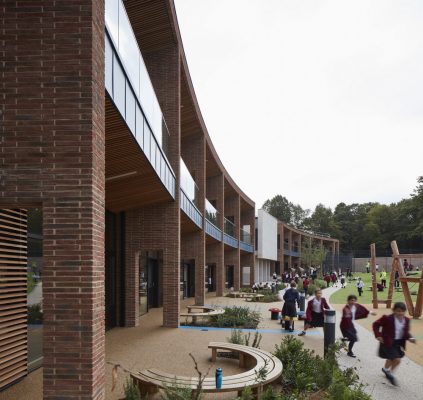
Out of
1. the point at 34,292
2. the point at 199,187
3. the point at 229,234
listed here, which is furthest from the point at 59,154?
the point at 229,234

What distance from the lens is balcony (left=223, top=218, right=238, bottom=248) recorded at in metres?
34.4

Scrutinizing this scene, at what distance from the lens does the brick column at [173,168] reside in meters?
17.0

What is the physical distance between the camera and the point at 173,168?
17188mm

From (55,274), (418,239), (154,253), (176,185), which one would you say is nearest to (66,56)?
(55,274)

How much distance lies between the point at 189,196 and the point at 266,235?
3303cm

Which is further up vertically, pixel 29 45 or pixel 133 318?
pixel 29 45

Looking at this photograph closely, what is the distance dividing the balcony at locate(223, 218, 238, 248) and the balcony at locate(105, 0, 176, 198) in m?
22.2

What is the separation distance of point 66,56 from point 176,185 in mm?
11024

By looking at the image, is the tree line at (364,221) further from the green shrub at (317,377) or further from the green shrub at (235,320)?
the green shrub at (317,377)

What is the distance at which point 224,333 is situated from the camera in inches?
611

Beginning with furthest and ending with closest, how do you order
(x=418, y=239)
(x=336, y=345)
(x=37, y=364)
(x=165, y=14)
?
(x=418, y=239) → (x=165, y=14) → (x=37, y=364) → (x=336, y=345)

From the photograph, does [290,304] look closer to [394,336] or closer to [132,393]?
[394,336]

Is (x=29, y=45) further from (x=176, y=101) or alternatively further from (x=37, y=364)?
(x=176, y=101)

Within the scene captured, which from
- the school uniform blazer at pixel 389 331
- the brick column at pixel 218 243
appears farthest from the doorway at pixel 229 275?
the school uniform blazer at pixel 389 331
